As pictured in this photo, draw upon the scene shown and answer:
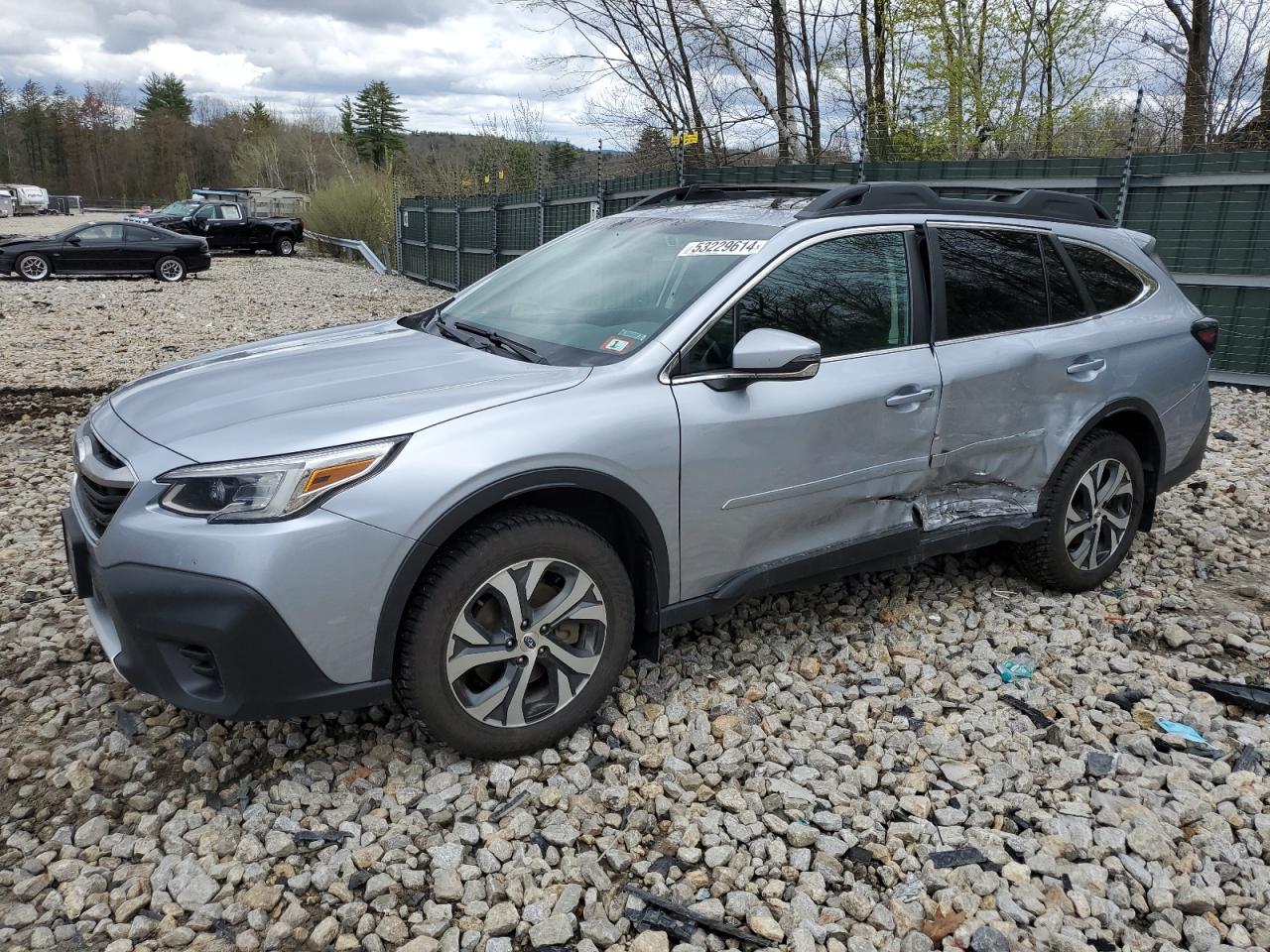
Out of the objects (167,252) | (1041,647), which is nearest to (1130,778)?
(1041,647)

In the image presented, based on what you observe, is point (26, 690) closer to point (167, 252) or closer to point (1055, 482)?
point (1055, 482)

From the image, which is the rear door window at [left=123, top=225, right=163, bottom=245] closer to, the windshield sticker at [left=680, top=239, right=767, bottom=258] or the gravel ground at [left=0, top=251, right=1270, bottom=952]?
the gravel ground at [left=0, top=251, right=1270, bottom=952]

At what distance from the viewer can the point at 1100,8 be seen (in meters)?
15.5

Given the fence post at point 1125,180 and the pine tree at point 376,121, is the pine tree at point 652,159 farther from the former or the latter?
the pine tree at point 376,121

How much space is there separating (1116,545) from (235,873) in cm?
394

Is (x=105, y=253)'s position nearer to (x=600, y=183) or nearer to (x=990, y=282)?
(x=600, y=183)

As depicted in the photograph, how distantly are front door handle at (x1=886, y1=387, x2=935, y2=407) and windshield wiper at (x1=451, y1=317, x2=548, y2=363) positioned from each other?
1.29m

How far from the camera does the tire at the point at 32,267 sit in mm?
18812

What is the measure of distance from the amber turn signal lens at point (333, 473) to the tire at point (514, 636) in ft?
1.15

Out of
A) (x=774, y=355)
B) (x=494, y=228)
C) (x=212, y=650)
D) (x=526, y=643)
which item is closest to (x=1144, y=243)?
(x=774, y=355)

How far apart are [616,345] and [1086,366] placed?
2187 millimetres

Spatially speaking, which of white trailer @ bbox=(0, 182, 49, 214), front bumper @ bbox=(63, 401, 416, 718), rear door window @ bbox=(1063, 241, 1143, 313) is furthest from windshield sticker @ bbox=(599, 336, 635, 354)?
white trailer @ bbox=(0, 182, 49, 214)

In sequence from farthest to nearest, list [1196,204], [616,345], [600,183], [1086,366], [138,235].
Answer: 1. [138,235]
2. [600,183]
3. [1196,204]
4. [1086,366]
5. [616,345]

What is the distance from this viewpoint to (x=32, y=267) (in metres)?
19.0
